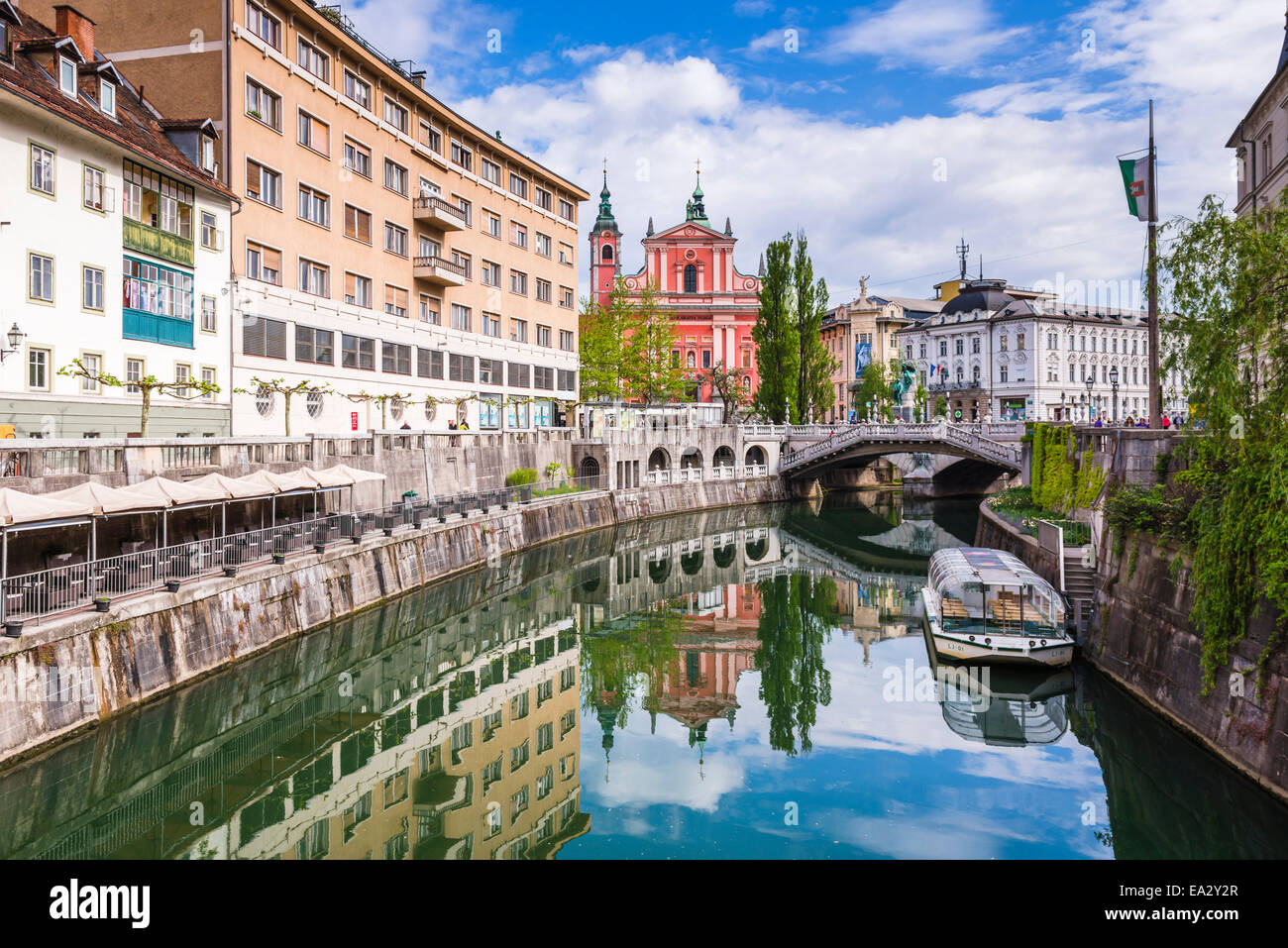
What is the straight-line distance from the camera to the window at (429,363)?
5006cm


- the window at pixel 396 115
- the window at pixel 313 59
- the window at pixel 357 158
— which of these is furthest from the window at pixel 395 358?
the window at pixel 313 59

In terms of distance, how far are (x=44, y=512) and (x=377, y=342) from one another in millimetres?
29147

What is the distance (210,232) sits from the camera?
116ft

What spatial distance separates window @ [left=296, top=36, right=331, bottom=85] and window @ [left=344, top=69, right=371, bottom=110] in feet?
4.35

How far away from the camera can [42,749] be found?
1698 centimetres

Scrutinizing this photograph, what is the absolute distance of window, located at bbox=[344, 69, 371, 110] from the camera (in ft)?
145

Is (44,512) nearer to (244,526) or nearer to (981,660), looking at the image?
(244,526)

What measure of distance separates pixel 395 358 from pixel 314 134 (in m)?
11.2

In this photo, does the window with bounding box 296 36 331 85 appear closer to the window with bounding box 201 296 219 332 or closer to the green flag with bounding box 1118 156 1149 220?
the window with bounding box 201 296 219 332

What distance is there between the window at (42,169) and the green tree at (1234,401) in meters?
29.4

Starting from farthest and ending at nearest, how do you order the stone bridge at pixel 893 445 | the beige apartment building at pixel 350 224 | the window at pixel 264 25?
the stone bridge at pixel 893 445
the window at pixel 264 25
the beige apartment building at pixel 350 224

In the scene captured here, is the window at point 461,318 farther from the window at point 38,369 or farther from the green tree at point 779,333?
the green tree at point 779,333

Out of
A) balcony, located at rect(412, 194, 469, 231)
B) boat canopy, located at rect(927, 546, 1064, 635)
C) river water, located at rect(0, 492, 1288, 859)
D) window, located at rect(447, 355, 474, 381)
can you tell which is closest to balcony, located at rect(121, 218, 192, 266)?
river water, located at rect(0, 492, 1288, 859)
